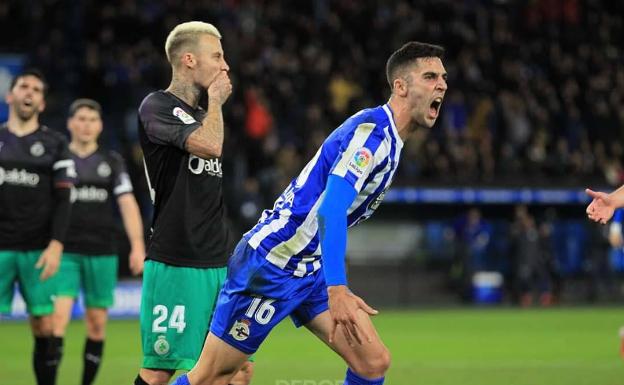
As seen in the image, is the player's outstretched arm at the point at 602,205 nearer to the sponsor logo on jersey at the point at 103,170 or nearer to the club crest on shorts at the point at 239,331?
the club crest on shorts at the point at 239,331

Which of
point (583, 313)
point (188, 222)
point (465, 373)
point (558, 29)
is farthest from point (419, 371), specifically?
point (558, 29)

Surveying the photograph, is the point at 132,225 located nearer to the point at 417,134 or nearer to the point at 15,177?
the point at 15,177

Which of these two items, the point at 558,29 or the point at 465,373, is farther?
the point at 558,29

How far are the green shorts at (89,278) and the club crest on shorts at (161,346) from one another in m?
3.86

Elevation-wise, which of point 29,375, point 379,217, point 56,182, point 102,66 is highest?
point 102,66

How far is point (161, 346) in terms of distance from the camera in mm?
6172

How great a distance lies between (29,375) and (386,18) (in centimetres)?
1811

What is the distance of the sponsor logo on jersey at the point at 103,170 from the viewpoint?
403 inches

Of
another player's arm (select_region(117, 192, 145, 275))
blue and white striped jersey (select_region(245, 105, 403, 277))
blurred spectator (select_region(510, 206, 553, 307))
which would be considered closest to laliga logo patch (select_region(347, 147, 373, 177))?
blue and white striped jersey (select_region(245, 105, 403, 277))

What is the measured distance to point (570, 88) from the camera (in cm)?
2628

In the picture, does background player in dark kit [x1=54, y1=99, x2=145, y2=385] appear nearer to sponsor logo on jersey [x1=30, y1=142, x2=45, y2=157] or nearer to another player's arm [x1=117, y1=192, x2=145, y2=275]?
another player's arm [x1=117, y1=192, x2=145, y2=275]

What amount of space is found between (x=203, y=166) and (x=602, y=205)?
255cm

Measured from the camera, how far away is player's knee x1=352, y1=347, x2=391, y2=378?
18.9 ft

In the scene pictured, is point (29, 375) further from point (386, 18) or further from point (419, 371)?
point (386, 18)
